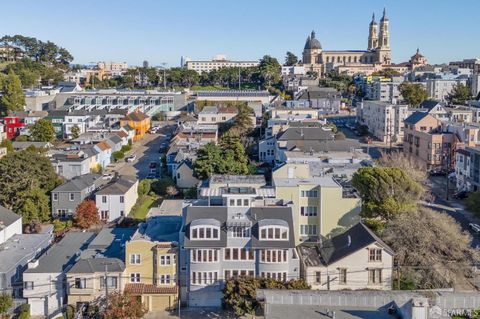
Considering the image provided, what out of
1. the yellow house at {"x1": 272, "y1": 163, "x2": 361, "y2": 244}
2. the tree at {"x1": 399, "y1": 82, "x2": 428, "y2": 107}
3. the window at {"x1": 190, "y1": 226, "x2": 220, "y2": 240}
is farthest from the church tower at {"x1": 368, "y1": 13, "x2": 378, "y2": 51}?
the window at {"x1": 190, "y1": 226, "x2": 220, "y2": 240}

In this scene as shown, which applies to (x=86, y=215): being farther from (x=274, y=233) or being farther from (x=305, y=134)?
(x=305, y=134)

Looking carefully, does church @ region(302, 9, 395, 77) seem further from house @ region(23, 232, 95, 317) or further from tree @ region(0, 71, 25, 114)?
house @ region(23, 232, 95, 317)

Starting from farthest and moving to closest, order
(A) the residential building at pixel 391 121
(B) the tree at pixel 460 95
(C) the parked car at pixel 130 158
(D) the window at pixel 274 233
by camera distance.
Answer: (B) the tree at pixel 460 95 < (A) the residential building at pixel 391 121 < (C) the parked car at pixel 130 158 < (D) the window at pixel 274 233

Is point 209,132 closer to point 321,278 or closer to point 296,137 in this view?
point 296,137

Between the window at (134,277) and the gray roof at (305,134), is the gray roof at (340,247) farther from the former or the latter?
the gray roof at (305,134)

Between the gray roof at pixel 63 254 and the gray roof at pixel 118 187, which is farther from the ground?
the gray roof at pixel 118 187

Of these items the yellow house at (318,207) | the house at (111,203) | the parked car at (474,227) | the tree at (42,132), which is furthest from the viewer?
the tree at (42,132)

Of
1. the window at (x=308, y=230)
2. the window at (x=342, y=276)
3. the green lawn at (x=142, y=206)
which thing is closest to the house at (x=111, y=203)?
the green lawn at (x=142, y=206)

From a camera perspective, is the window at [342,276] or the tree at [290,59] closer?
the window at [342,276]
